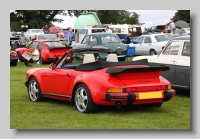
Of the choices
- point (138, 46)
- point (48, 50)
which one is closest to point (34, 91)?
point (48, 50)

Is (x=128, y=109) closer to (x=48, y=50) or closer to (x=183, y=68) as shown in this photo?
(x=183, y=68)

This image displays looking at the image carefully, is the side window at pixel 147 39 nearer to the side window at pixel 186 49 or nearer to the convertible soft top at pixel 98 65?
the side window at pixel 186 49

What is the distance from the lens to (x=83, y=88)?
854cm

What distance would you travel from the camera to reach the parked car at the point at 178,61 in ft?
34.8

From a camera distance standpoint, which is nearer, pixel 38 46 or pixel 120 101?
pixel 120 101

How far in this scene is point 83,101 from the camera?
8.59m

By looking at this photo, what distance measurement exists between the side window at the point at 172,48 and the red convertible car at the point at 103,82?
7.08 feet

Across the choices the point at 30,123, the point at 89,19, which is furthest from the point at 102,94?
the point at 89,19

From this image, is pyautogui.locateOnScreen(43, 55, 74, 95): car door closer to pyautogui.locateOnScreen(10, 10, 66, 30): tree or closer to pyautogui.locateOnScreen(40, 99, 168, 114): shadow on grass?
pyautogui.locateOnScreen(40, 99, 168, 114): shadow on grass

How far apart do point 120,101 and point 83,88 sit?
2.66ft

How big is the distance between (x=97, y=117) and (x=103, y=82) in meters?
0.63

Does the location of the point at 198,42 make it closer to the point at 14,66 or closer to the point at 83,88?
the point at 83,88

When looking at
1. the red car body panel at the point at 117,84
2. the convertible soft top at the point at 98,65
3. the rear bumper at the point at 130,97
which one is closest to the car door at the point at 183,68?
the convertible soft top at the point at 98,65

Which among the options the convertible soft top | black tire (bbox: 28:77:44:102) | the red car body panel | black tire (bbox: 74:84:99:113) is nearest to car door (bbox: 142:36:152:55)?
black tire (bbox: 28:77:44:102)
